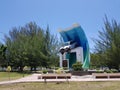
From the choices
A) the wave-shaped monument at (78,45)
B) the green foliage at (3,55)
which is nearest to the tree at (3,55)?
the green foliage at (3,55)

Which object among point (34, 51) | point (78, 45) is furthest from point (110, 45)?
point (34, 51)

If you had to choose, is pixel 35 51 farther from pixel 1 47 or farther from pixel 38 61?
pixel 1 47

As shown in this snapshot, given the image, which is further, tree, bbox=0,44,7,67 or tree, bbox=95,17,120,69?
tree, bbox=0,44,7,67

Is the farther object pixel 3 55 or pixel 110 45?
pixel 3 55

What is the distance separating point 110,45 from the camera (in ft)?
136

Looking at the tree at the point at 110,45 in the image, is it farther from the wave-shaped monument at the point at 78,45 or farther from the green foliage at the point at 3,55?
the green foliage at the point at 3,55

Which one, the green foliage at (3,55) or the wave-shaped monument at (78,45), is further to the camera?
the green foliage at (3,55)

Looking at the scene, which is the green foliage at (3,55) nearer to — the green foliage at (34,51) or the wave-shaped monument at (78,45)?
the green foliage at (34,51)

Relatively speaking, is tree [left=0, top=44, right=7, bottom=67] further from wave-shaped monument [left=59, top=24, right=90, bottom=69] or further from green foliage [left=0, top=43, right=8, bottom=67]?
wave-shaped monument [left=59, top=24, right=90, bottom=69]

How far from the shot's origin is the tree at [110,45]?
40250mm

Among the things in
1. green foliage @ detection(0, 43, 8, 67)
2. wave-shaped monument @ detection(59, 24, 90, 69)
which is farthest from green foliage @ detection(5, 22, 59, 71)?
wave-shaped monument @ detection(59, 24, 90, 69)

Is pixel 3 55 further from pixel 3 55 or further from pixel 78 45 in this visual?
pixel 78 45

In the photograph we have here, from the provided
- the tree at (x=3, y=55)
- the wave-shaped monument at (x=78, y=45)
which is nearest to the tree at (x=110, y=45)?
the wave-shaped monument at (x=78, y=45)

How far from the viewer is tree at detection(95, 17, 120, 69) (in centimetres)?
4025
